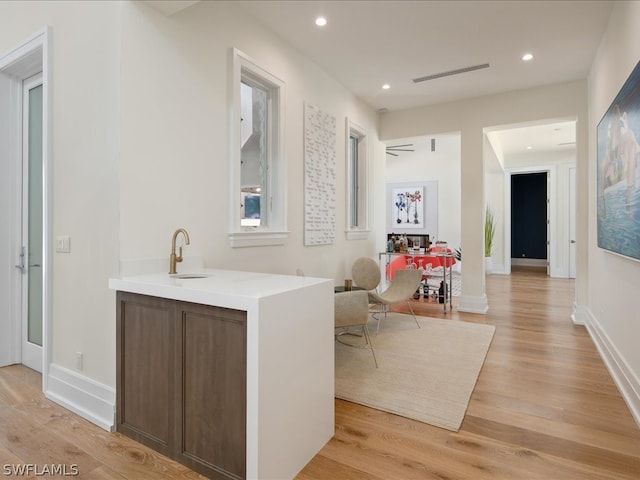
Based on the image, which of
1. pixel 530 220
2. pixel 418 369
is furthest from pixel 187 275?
pixel 530 220

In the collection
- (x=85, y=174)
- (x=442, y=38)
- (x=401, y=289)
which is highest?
(x=442, y=38)

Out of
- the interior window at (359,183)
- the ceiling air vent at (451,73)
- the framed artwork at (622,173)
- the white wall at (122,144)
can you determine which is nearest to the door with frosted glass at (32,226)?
the white wall at (122,144)

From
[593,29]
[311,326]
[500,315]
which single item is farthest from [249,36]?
[500,315]

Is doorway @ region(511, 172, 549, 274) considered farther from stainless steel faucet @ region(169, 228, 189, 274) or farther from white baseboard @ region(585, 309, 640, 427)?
stainless steel faucet @ region(169, 228, 189, 274)

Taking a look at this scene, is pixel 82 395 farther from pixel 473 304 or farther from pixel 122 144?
pixel 473 304

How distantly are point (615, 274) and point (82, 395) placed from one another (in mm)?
4016

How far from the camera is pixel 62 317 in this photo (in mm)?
2615

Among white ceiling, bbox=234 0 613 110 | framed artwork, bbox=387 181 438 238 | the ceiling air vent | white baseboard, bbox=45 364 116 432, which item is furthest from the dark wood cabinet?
framed artwork, bbox=387 181 438 238

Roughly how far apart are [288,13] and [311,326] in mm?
2776

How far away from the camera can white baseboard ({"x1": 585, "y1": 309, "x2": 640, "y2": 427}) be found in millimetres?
2414

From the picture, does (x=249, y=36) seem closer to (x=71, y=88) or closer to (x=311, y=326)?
(x=71, y=88)

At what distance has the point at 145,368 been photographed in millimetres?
2068

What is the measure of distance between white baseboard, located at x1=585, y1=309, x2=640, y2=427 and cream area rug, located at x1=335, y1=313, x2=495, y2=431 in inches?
37.6

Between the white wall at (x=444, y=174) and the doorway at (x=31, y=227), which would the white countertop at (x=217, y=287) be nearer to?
the doorway at (x=31, y=227)
